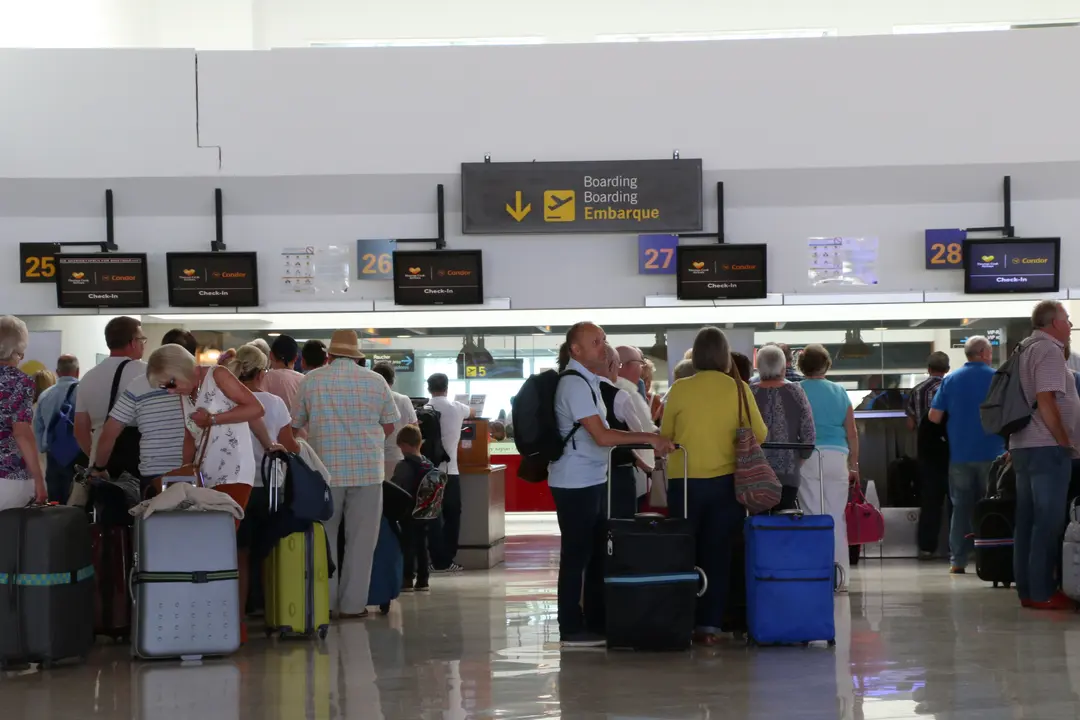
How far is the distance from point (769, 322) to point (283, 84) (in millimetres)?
4415

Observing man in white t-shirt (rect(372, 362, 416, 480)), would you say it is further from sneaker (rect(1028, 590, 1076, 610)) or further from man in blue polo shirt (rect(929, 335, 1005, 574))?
sneaker (rect(1028, 590, 1076, 610))

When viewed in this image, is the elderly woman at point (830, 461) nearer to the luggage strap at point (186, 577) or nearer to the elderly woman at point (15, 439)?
the luggage strap at point (186, 577)

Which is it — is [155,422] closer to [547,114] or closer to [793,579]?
[793,579]

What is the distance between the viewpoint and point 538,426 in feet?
18.7

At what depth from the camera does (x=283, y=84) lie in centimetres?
905

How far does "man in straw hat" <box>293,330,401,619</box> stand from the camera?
6.88m

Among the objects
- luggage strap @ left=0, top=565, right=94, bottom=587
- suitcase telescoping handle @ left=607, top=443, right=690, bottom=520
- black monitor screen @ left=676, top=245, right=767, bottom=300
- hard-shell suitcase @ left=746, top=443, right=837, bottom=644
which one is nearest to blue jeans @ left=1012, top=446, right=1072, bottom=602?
hard-shell suitcase @ left=746, top=443, right=837, bottom=644

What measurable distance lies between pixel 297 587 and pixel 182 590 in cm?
72

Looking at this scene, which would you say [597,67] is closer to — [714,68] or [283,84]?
[714,68]

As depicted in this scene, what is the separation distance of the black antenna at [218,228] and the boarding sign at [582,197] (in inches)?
67.8

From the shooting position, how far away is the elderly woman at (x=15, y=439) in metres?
5.55

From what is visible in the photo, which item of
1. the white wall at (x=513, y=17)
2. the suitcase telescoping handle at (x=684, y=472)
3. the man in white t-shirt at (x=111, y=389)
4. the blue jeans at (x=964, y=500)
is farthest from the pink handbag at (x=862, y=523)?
the white wall at (x=513, y=17)

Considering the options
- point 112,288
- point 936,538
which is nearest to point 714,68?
point 936,538

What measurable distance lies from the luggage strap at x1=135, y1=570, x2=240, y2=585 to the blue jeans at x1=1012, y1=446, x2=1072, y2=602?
3.95 metres
